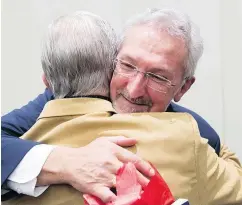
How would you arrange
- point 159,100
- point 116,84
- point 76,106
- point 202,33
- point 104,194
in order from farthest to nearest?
1. point 202,33
2. point 159,100
3. point 116,84
4. point 76,106
5. point 104,194

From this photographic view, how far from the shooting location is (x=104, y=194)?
1041 mm

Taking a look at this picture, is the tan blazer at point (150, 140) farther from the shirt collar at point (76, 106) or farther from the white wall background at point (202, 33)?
the white wall background at point (202, 33)

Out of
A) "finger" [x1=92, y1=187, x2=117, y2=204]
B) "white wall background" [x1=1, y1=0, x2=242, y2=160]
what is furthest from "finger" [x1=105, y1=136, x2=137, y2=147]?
"white wall background" [x1=1, y1=0, x2=242, y2=160]

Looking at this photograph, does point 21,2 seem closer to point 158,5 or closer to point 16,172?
point 158,5

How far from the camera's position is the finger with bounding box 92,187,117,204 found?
1.04m

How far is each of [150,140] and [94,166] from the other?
136 mm

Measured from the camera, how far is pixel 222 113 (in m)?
2.22

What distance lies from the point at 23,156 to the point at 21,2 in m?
1.19

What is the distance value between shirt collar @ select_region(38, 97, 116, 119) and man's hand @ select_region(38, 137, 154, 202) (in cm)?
8

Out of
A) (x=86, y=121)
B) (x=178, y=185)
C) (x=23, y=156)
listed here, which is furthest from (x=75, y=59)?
(x=178, y=185)

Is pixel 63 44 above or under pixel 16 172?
above

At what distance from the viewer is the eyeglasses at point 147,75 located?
1373 mm

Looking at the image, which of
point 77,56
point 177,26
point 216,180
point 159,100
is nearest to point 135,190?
point 216,180

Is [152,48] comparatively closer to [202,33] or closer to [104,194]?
[104,194]
